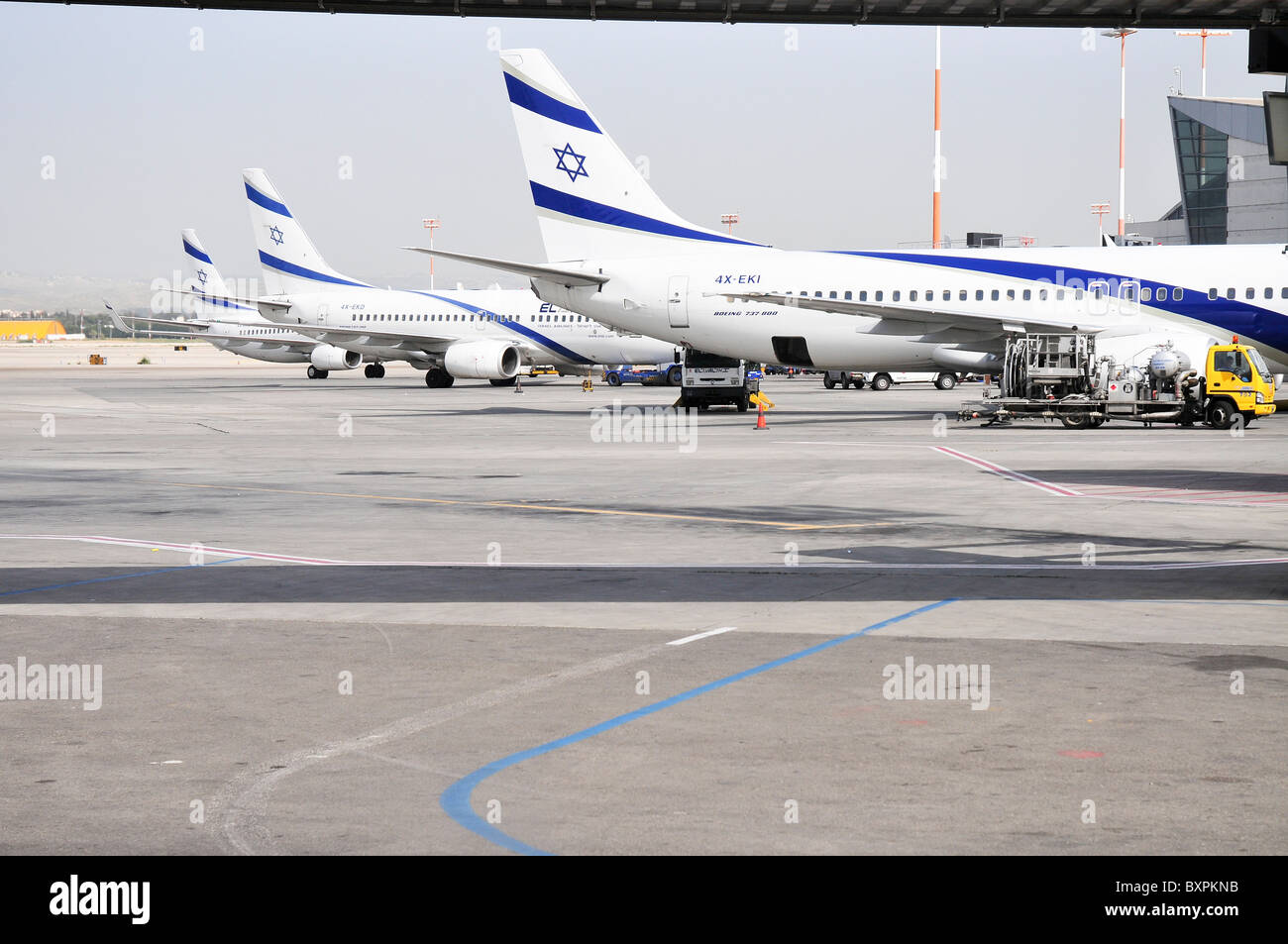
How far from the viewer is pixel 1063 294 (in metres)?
41.8

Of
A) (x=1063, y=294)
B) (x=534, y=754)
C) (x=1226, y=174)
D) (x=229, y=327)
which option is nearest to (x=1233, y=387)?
(x=1063, y=294)

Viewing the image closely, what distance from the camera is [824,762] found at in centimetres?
810

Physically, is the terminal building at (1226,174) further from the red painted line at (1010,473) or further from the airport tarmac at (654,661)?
the airport tarmac at (654,661)

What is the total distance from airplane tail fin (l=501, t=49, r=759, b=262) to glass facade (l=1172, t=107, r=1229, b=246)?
252ft

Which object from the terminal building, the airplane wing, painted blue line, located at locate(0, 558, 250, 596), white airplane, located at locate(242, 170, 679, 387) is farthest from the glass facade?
painted blue line, located at locate(0, 558, 250, 596)

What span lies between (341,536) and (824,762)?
38.6 ft

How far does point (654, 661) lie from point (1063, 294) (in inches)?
1333

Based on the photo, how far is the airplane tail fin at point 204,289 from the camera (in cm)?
8888

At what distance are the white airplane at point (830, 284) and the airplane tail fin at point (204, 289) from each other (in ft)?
149

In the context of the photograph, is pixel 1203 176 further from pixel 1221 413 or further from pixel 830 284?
pixel 1221 413

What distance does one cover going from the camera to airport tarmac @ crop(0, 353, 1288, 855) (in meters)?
7.10

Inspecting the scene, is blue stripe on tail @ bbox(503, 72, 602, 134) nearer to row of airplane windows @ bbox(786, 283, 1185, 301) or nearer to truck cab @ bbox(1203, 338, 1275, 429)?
row of airplane windows @ bbox(786, 283, 1185, 301)
